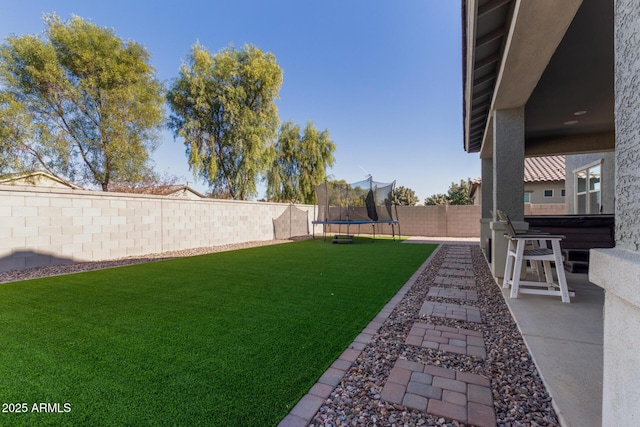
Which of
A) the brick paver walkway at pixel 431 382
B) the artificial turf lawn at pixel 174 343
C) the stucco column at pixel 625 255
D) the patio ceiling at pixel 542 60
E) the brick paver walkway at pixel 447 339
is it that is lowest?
the brick paver walkway at pixel 447 339

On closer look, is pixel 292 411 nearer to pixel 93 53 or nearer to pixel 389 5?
pixel 389 5

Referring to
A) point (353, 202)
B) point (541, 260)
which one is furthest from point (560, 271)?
point (353, 202)

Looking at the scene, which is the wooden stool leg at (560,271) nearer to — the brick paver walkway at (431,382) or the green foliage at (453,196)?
the brick paver walkway at (431,382)

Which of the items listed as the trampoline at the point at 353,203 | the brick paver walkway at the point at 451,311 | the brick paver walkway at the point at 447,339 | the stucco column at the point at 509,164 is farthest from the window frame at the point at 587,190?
the brick paver walkway at the point at 447,339

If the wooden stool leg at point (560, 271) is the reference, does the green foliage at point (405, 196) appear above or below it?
above

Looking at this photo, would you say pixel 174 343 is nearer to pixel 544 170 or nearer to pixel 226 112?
pixel 226 112

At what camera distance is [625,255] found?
839mm

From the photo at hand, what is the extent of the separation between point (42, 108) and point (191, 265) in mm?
8302

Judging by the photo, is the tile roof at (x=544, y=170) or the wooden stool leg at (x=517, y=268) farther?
the tile roof at (x=544, y=170)

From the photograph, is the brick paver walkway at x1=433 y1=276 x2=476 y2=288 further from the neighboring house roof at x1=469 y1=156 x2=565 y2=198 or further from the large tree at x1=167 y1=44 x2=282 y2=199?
the neighboring house roof at x1=469 y1=156 x2=565 y2=198

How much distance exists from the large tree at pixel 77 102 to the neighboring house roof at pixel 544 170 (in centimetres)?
1394

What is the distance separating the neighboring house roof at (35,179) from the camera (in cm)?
872

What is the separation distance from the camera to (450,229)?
12.4m

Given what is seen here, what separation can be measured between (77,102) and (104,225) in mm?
5925
